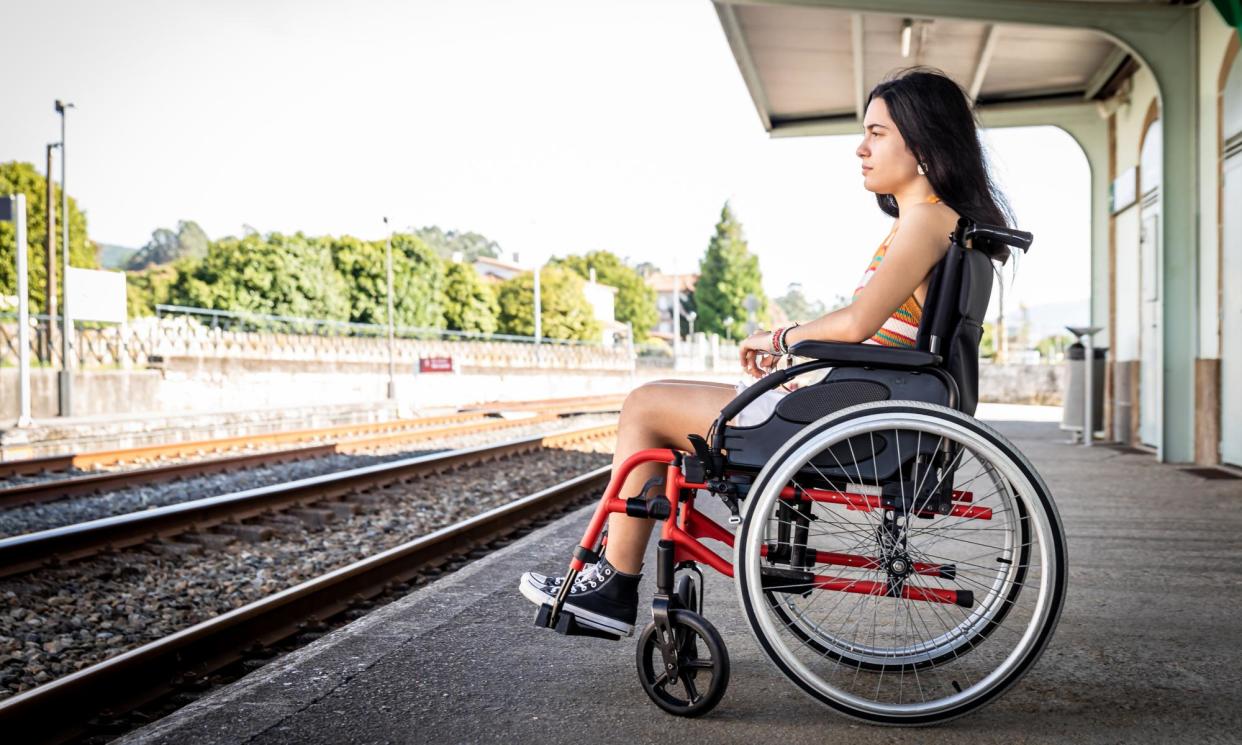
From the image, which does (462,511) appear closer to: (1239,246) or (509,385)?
(1239,246)

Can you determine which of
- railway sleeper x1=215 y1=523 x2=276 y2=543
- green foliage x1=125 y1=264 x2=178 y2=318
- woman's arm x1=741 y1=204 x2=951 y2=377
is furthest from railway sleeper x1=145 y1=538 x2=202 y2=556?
green foliage x1=125 y1=264 x2=178 y2=318

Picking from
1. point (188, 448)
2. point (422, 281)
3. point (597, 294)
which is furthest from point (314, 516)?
point (597, 294)

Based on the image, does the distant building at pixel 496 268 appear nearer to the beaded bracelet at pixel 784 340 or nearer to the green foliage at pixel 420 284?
the green foliage at pixel 420 284

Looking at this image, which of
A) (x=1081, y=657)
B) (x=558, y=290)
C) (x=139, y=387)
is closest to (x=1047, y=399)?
(x=139, y=387)

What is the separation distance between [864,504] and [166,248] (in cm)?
17441

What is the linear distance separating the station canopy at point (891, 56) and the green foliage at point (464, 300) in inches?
1992

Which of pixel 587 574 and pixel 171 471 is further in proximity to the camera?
pixel 171 471

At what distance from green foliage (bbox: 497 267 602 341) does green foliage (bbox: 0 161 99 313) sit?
88.8ft

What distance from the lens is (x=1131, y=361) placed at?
11180mm

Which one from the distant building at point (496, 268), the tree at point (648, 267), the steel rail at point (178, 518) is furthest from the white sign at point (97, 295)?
the tree at point (648, 267)

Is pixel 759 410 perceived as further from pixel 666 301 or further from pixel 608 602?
pixel 666 301

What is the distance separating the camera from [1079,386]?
39.0 ft

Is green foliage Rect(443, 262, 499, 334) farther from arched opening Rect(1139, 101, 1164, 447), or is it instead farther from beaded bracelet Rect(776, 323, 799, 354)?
beaded bracelet Rect(776, 323, 799, 354)

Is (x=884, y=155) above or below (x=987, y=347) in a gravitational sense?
below
